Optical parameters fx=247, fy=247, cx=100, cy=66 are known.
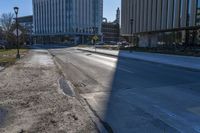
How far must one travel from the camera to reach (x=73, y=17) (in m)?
120

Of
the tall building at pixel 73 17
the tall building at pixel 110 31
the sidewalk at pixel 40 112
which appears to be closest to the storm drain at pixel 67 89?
the sidewalk at pixel 40 112

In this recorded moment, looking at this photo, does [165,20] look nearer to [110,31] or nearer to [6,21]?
[6,21]

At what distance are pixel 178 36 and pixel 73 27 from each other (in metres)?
80.6

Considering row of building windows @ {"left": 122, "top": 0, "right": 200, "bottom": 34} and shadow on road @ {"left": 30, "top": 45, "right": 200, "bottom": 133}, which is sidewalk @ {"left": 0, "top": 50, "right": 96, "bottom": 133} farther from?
row of building windows @ {"left": 122, "top": 0, "right": 200, "bottom": 34}

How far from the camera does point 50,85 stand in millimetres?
10141

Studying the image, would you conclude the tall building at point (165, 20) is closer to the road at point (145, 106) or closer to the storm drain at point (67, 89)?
the road at point (145, 106)

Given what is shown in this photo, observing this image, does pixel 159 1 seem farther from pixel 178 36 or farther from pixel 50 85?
pixel 50 85

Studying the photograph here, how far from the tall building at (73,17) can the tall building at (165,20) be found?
177 feet

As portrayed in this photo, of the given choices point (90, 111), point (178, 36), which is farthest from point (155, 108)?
point (178, 36)

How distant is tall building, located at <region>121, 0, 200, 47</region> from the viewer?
4050cm

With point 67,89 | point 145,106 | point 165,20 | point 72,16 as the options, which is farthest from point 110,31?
point 145,106

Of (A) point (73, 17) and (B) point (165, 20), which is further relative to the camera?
(A) point (73, 17)

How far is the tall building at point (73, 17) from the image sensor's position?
397 feet

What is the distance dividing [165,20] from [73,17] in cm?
7878
